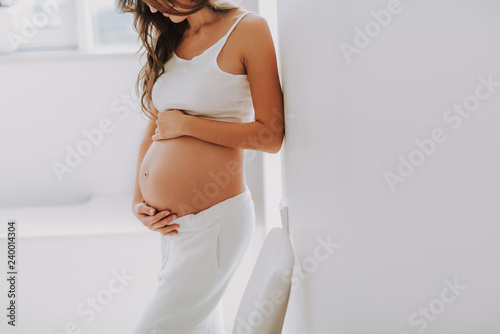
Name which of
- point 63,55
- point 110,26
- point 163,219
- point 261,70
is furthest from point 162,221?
point 110,26

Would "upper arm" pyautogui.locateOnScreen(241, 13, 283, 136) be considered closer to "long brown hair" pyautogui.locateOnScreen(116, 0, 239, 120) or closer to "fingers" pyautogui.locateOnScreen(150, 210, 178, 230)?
"long brown hair" pyautogui.locateOnScreen(116, 0, 239, 120)

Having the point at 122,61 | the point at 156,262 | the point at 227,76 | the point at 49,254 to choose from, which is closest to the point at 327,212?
the point at 227,76

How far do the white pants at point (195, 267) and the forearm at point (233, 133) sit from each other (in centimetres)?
15

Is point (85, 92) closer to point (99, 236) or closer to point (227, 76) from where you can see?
point (99, 236)

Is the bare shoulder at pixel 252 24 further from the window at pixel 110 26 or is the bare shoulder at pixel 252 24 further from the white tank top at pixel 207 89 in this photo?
the window at pixel 110 26

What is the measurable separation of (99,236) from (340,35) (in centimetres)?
160

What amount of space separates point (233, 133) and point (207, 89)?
0.11m

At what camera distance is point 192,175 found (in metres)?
1.14

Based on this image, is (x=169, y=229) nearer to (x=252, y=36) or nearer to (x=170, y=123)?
(x=170, y=123)

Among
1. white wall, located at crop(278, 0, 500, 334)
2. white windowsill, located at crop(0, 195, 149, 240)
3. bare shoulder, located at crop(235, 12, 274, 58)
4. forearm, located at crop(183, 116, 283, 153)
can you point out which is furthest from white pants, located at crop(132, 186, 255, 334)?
white windowsill, located at crop(0, 195, 149, 240)

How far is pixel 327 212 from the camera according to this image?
0.67m

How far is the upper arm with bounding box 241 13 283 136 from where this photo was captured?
3.50ft

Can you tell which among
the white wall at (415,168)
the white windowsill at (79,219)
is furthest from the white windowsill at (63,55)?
the white wall at (415,168)

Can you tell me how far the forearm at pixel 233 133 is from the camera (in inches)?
42.9
